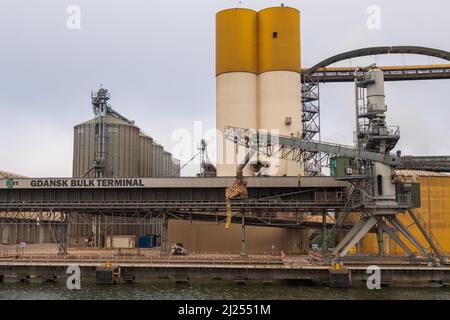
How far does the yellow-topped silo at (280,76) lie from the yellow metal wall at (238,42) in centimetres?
125

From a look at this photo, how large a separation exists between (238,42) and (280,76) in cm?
749

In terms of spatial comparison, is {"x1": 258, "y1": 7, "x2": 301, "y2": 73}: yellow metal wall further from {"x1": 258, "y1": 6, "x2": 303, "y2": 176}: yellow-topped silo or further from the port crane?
the port crane

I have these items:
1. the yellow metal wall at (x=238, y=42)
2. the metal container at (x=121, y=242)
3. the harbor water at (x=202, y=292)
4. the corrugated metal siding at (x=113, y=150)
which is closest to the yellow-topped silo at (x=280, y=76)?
the yellow metal wall at (x=238, y=42)

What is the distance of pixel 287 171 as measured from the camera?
75000mm

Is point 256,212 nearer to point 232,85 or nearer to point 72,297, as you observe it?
point 232,85

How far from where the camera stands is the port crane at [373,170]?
51.3 m

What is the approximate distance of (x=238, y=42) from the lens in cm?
7675

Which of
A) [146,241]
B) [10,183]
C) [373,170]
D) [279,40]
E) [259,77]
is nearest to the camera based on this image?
[373,170]

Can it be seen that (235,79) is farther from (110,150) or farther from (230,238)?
(230,238)

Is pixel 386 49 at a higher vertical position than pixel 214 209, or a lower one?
higher

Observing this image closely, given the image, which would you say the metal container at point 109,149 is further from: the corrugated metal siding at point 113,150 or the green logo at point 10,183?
the green logo at point 10,183

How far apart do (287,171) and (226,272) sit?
96.5 feet

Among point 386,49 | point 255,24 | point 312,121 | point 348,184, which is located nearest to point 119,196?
point 348,184

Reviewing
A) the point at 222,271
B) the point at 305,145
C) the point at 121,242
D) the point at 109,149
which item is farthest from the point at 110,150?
the point at 222,271
